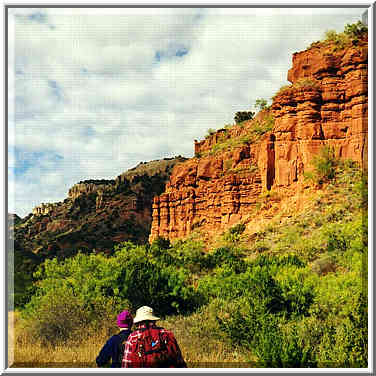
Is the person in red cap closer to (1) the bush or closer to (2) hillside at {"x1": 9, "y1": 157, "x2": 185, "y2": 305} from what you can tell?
(1) the bush

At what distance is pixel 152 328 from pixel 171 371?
0.56m

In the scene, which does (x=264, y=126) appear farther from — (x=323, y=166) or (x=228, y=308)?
(x=228, y=308)

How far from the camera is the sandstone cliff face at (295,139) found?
63.5 feet

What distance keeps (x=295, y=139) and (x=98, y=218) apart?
112 feet

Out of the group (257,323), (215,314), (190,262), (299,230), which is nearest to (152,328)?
(257,323)

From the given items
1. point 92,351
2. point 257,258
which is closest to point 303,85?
point 257,258

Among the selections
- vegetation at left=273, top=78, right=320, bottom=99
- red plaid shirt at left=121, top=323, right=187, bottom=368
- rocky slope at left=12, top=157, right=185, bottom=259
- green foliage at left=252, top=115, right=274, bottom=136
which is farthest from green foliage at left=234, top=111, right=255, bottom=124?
red plaid shirt at left=121, top=323, right=187, bottom=368

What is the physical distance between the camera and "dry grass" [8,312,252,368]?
569cm

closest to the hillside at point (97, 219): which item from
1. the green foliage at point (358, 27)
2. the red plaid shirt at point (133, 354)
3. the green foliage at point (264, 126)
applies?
the green foliage at point (264, 126)

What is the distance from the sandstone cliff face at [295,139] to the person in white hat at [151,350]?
13.1 metres

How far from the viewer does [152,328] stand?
366cm

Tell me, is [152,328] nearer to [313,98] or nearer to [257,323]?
[257,323]

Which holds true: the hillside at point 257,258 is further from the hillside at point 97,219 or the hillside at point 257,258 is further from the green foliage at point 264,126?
the hillside at point 97,219

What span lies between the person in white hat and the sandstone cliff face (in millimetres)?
13080
